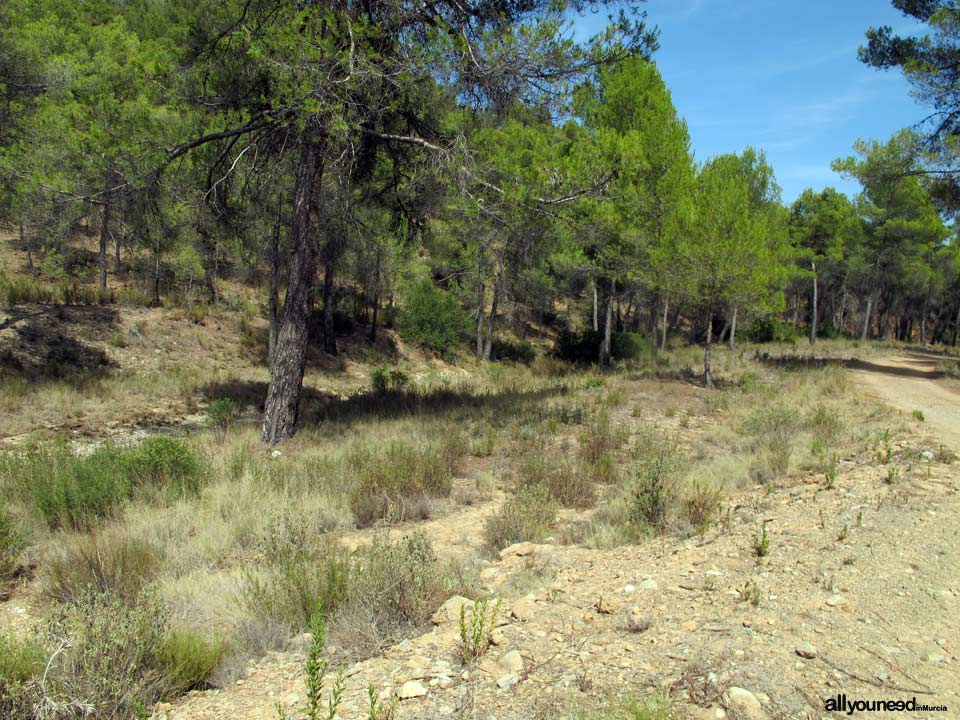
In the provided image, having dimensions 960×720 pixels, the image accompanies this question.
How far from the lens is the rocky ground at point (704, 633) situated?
272 centimetres

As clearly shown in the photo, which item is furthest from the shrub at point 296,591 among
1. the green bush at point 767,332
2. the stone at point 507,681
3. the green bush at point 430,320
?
the green bush at point 767,332

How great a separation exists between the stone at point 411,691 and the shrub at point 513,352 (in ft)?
87.9

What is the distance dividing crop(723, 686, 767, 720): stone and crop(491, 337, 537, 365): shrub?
27.0 metres

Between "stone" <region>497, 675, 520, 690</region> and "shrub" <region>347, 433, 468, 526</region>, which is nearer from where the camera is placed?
"stone" <region>497, 675, 520, 690</region>

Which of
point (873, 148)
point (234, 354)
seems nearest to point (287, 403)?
point (234, 354)

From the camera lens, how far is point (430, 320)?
2812 centimetres

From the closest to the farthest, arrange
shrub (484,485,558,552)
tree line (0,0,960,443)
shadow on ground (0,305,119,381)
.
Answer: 1. shrub (484,485,558,552)
2. tree line (0,0,960,443)
3. shadow on ground (0,305,119,381)

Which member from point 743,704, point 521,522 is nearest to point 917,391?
point 521,522

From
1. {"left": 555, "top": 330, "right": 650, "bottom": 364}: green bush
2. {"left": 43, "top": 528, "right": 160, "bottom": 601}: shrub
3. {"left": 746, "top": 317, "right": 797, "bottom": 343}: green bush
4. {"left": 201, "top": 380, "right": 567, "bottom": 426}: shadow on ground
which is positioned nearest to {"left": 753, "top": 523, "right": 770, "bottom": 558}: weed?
{"left": 43, "top": 528, "right": 160, "bottom": 601}: shrub

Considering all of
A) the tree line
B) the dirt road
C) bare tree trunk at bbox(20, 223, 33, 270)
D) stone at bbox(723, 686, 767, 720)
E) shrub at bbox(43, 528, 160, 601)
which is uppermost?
the tree line

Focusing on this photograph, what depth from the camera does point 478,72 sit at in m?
8.56

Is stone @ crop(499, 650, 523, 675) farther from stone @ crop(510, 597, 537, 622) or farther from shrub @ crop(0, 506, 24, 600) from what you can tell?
shrub @ crop(0, 506, 24, 600)

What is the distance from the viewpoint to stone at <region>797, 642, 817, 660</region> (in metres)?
2.90

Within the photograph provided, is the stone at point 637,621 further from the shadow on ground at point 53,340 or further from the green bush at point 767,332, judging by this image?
the green bush at point 767,332
